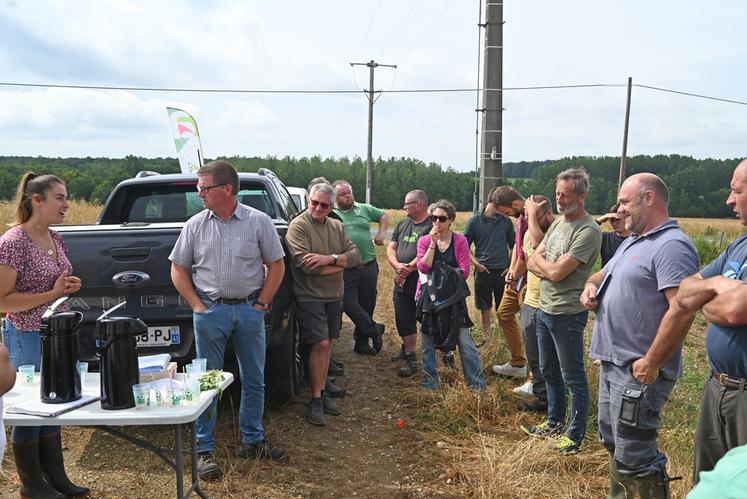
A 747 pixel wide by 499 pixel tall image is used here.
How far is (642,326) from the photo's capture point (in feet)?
9.68

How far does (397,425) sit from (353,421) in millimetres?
361

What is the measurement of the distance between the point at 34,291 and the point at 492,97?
20.8 feet

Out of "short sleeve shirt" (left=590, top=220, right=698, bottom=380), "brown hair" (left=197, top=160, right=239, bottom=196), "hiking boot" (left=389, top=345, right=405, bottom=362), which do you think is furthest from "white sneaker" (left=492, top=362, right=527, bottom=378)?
"brown hair" (left=197, top=160, right=239, bottom=196)

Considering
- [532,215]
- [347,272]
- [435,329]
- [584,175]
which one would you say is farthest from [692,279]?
[347,272]

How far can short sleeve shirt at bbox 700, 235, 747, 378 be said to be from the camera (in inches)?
99.9

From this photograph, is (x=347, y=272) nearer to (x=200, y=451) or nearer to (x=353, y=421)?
(x=353, y=421)

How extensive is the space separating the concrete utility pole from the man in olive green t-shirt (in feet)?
13.5

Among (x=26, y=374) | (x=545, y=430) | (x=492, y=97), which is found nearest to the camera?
(x=26, y=374)

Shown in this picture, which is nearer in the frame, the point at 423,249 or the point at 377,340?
the point at 423,249

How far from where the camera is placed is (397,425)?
477cm

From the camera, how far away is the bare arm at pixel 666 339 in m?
2.66

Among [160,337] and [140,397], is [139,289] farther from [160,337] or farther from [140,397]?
[140,397]

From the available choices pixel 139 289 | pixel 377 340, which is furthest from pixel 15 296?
pixel 377 340

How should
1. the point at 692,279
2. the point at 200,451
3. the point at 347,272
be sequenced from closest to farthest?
1. the point at 692,279
2. the point at 200,451
3. the point at 347,272
